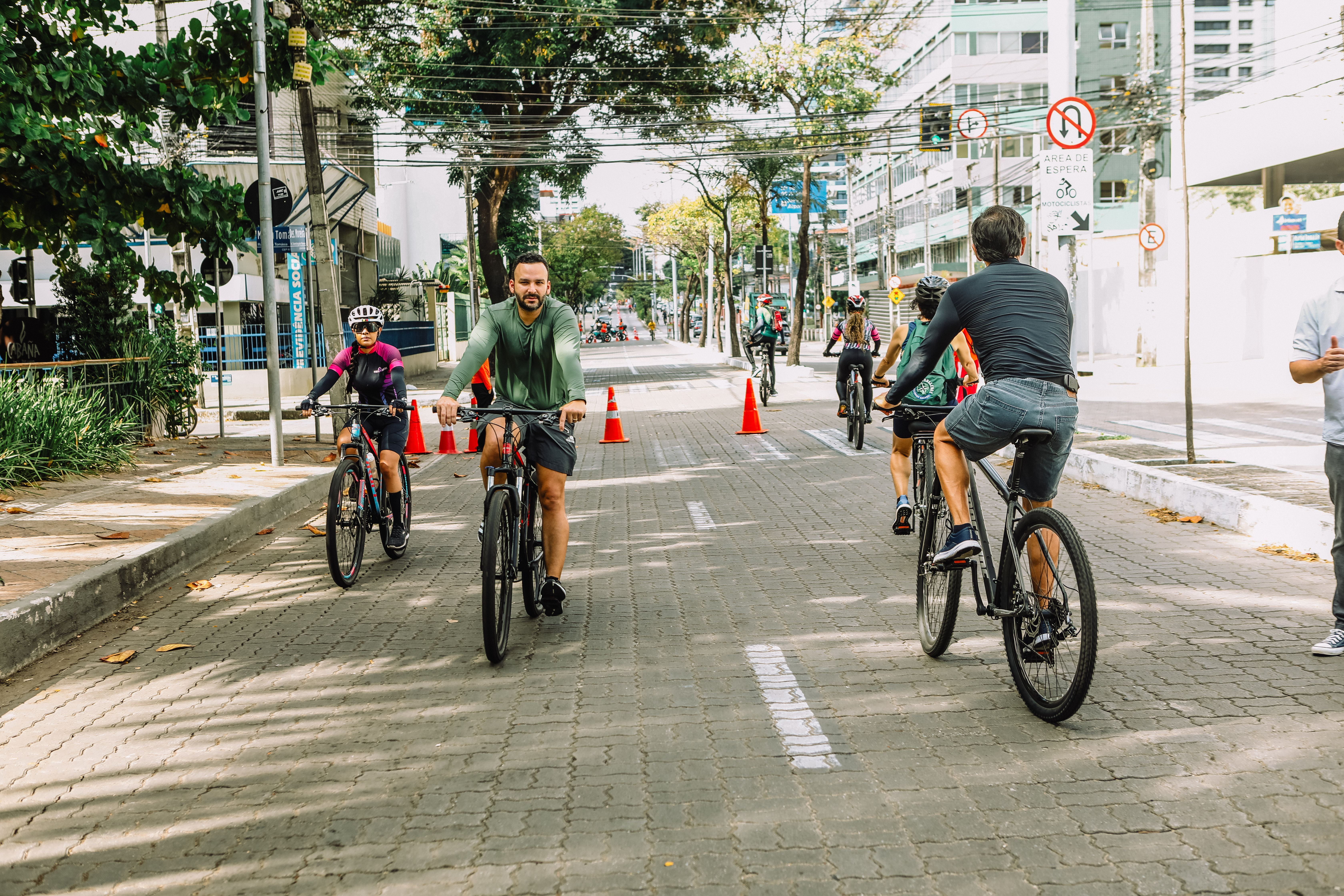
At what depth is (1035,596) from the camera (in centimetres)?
472

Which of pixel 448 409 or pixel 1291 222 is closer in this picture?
pixel 448 409

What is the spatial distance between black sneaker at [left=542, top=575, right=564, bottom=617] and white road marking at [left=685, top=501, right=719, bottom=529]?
326 cm

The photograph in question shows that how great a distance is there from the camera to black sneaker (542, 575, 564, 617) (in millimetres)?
6598

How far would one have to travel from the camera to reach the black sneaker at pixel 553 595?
660cm

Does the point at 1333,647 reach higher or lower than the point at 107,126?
lower

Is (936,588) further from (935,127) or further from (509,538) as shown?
(935,127)

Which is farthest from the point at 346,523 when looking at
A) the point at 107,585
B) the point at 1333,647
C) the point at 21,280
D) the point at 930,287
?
the point at 21,280

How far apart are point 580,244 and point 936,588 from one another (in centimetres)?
8792

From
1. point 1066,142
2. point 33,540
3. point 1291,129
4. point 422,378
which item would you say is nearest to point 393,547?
point 33,540

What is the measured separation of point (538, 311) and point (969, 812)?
11.8 ft

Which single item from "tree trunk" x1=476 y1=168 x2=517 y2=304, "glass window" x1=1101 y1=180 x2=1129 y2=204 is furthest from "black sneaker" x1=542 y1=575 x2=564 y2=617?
"glass window" x1=1101 y1=180 x2=1129 y2=204

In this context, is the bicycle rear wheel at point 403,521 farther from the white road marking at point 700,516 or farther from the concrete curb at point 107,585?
the white road marking at point 700,516

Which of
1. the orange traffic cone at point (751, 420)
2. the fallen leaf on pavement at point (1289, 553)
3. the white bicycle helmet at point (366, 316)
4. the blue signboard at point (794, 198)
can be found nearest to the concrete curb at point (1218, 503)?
the fallen leaf on pavement at point (1289, 553)

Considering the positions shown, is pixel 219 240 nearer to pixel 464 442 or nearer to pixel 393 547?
pixel 393 547
